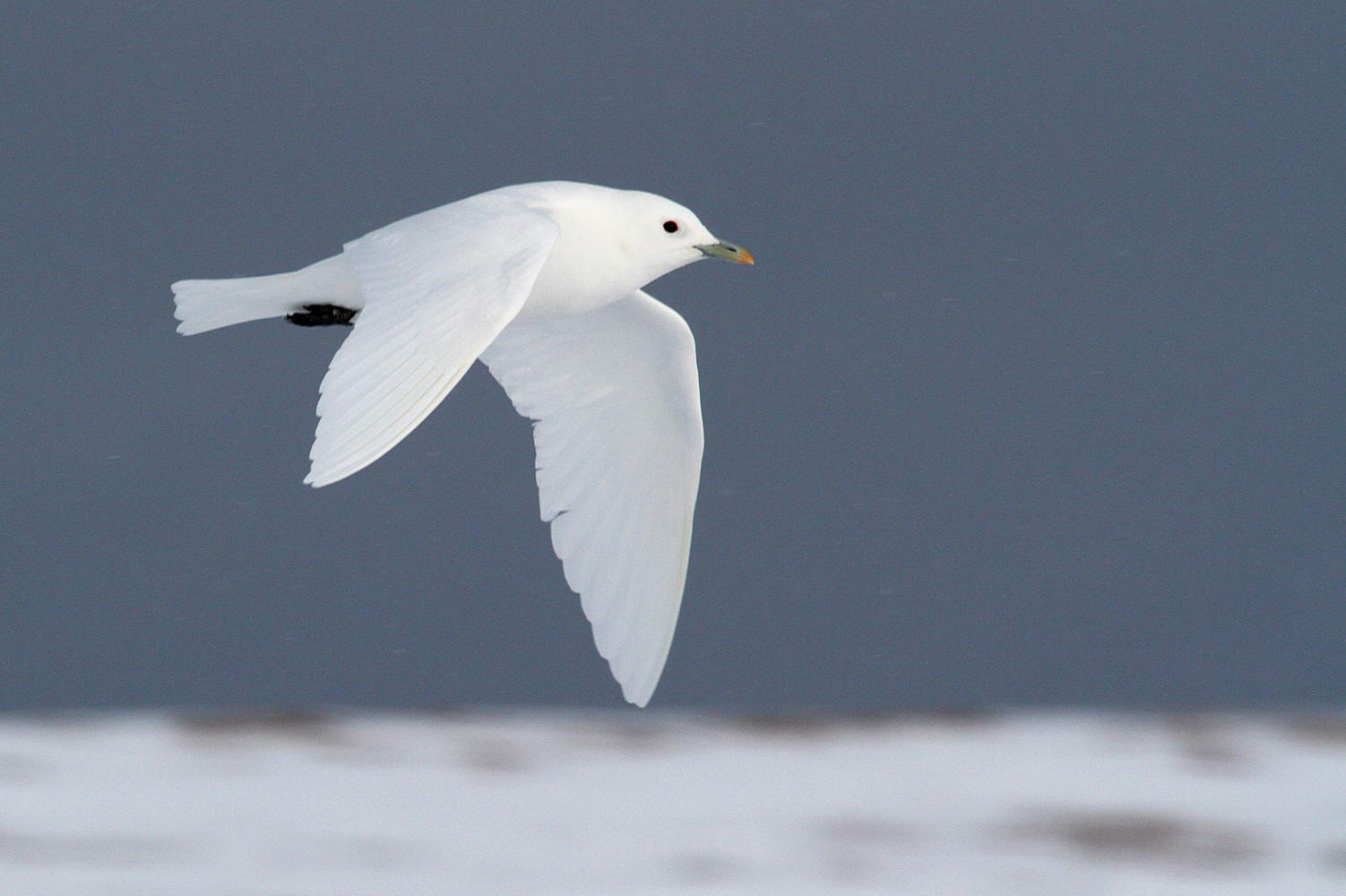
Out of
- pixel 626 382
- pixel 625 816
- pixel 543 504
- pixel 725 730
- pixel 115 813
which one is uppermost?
pixel 626 382

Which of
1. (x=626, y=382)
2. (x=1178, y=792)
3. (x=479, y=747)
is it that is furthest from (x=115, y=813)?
(x=1178, y=792)

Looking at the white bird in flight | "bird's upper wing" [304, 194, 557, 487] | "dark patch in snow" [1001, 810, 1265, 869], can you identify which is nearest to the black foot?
the white bird in flight

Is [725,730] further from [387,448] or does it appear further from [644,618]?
[387,448]

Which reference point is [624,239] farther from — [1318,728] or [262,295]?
[1318,728]

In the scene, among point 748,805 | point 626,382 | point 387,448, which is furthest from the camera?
point 626,382

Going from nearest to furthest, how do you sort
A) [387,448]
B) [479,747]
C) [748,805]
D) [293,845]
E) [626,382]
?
[387,448]
[293,845]
[748,805]
[479,747]
[626,382]

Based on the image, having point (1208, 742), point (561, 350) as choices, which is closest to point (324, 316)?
point (561, 350)

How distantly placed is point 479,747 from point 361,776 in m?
0.35

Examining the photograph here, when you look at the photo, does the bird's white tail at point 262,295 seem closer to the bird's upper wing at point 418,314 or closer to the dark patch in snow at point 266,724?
the bird's upper wing at point 418,314

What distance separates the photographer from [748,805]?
438 cm

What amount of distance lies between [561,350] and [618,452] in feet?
1.21

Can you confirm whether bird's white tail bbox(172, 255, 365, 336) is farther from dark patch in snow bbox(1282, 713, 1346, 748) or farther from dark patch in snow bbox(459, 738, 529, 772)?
dark patch in snow bbox(1282, 713, 1346, 748)

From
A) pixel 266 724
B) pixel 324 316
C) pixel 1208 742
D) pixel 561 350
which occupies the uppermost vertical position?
pixel 561 350

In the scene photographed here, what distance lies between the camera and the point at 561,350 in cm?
527
